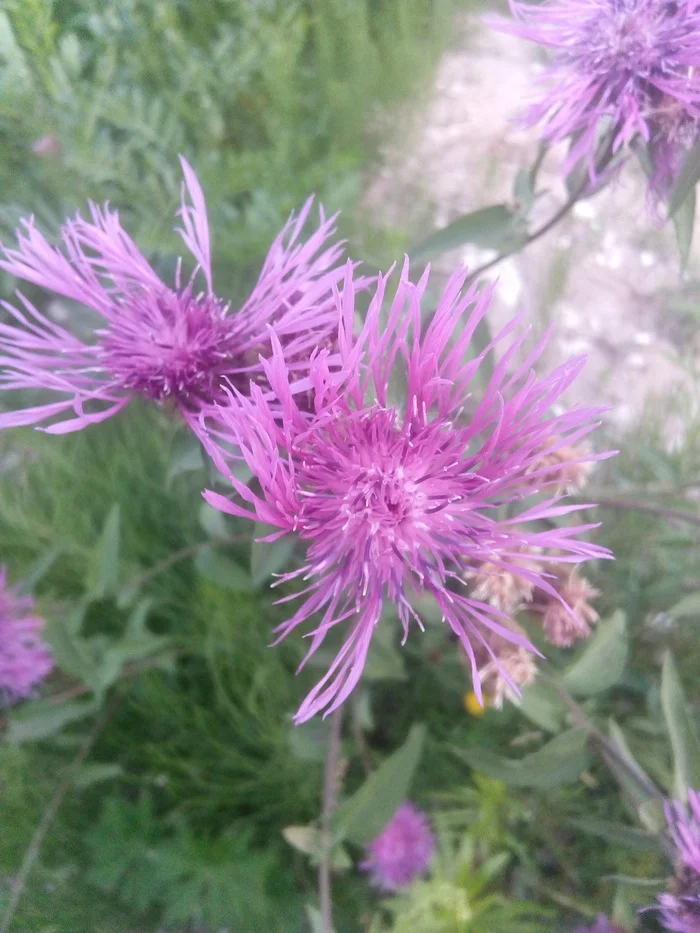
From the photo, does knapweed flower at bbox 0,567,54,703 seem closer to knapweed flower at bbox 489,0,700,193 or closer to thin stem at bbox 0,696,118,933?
thin stem at bbox 0,696,118,933

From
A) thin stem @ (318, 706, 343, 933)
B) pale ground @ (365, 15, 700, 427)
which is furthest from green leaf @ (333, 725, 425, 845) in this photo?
pale ground @ (365, 15, 700, 427)

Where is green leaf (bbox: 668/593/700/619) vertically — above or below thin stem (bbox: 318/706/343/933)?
above

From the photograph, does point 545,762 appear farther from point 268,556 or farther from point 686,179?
point 686,179

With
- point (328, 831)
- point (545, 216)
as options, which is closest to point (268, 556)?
point (328, 831)

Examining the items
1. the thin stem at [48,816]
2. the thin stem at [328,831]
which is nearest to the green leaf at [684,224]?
the thin stem at [328,831]

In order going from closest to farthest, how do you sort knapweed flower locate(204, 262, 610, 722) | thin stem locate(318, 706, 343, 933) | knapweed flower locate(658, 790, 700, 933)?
knapweed flower locate(204, 262, 610, 722)
knapweed flower locate(658, 790, 700, 933)
thin stem locate(318, 706, 343, 933)

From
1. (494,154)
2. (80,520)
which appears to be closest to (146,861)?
(80,520)

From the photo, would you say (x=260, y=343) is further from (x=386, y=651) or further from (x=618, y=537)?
(x=618, y=537)

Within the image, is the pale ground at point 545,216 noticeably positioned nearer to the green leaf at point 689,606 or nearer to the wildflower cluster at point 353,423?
the green leaf at point 689,606
